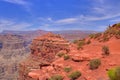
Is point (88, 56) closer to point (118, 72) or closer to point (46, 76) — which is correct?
point (46, 76)

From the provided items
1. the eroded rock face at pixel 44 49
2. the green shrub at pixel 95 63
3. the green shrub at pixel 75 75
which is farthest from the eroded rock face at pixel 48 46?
the green shrub at pixel 75 75

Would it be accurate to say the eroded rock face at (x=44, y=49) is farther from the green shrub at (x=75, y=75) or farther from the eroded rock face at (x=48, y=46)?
the green shrub at (x=75, y=75)

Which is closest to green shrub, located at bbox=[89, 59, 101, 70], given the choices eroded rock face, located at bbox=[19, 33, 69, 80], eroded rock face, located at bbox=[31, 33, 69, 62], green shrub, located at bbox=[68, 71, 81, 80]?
green shrub, located at bbox=[68, 71, 81, 80]

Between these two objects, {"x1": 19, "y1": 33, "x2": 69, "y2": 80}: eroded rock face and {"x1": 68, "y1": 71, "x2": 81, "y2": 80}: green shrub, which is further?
{"x1": 19, "y1": 33, "x2": 69, "y2": 80}: eroded rock face

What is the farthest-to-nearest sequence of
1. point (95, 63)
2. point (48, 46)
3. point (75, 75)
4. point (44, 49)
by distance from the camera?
point (44, 49) < point (48, 46) < point (95, 63) < point (75, 75)

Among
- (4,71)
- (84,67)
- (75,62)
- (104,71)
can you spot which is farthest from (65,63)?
(4,71)

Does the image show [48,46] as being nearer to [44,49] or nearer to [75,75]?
[44,49]

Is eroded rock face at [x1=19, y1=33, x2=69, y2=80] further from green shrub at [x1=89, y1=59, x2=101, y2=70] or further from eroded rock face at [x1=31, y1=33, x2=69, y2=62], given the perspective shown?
green shrub at [x1=89, y1=59, x2=101, y2=70]

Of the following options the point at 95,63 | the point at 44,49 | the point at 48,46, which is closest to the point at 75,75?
the point at 95,63

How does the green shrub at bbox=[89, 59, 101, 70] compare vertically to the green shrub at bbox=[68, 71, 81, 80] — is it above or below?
above

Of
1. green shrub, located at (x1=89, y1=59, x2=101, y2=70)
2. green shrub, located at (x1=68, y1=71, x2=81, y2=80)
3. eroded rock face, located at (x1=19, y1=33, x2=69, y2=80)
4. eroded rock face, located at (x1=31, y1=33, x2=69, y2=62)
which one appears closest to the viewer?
green shrub, located at (x1=68, y1=71, x2=81, y2=80)

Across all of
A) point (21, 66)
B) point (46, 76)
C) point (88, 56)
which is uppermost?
point (88, 56)

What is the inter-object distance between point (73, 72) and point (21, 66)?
45.3 metres

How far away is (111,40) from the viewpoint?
24.2m
